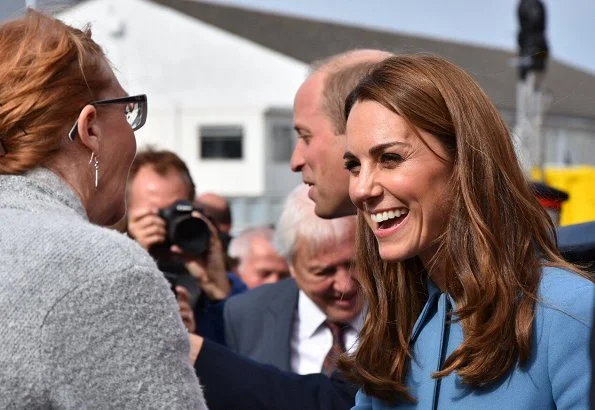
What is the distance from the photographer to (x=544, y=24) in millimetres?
11000

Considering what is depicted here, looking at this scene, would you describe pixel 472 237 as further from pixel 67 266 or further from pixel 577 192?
pixel 577 192

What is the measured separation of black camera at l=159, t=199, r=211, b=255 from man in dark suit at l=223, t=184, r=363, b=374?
1.04ft

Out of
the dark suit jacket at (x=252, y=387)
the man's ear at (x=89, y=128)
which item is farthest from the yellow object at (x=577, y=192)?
the man's ear at (x=89, y=128)

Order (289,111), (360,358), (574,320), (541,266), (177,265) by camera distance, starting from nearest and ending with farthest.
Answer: (574,320) → (541,266) → (360,358) → (177,265) → (289,111)

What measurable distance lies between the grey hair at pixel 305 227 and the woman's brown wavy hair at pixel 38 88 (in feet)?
6.72

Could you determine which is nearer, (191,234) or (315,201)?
(315,201)

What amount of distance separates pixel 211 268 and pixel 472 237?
2.40 metres

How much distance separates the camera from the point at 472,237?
2.13m

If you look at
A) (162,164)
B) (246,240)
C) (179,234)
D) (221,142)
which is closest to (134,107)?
(179,234)

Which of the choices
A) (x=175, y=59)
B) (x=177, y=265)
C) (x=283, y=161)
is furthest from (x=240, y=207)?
(x=177, y=265)

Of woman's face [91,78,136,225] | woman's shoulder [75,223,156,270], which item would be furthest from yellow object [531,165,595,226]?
woman's shoulder [75,223,156,270]

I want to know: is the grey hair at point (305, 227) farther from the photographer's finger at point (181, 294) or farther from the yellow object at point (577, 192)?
the yellow object at point (577, 192)

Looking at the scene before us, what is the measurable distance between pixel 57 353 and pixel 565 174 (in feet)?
26.8

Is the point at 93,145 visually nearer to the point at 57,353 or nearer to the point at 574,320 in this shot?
the point at 57,353
